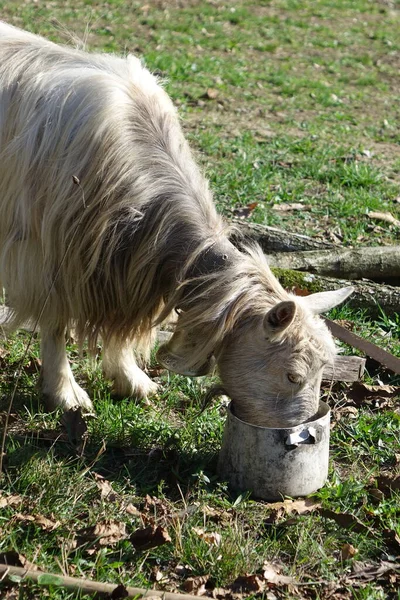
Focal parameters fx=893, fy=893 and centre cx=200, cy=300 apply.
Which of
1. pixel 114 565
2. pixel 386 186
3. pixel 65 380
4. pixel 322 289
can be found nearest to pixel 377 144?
pixel 386 186

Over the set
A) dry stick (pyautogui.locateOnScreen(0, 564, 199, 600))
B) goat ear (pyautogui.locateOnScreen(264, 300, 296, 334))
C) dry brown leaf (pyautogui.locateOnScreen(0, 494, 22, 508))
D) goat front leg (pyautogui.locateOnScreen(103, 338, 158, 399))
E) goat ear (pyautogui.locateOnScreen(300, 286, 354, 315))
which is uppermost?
goat ear (pyautogui.locateOnScreen(264, 300, 296, 334))

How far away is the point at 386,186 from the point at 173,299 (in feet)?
13.8

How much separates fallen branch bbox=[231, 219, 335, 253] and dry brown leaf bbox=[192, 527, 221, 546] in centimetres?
288

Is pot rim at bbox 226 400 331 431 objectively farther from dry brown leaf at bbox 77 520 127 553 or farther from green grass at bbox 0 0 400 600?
dry brown leaf at bbox 77 520 127 553

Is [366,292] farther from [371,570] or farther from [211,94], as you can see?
[211,94]

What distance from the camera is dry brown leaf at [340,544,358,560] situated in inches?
162

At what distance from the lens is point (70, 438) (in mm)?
4773

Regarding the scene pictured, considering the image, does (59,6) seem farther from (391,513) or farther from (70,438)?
(391,513)

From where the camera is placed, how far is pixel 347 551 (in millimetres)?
4129

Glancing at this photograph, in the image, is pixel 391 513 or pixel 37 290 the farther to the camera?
pixel 37 290

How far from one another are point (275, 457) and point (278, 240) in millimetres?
2544

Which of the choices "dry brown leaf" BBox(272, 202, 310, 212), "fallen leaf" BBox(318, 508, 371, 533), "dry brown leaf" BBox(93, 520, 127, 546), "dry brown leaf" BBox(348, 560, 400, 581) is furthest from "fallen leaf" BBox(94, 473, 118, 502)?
"dry brown leaf" BBox(272, 202, 310, 212)

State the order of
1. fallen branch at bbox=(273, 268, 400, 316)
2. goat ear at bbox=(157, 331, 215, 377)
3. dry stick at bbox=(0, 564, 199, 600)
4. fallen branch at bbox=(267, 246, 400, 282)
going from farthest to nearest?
1. fallen branch at bbox=(267, 246, 400, 282)
2. fallen branch at bbox=(273, 268, 400, 316)
3. goat ear at bbox=(157, 331, 215, 377)
4. dry stick at bbox=(0, 564, 199, 600)

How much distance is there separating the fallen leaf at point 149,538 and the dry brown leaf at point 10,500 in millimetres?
Answer: 569
